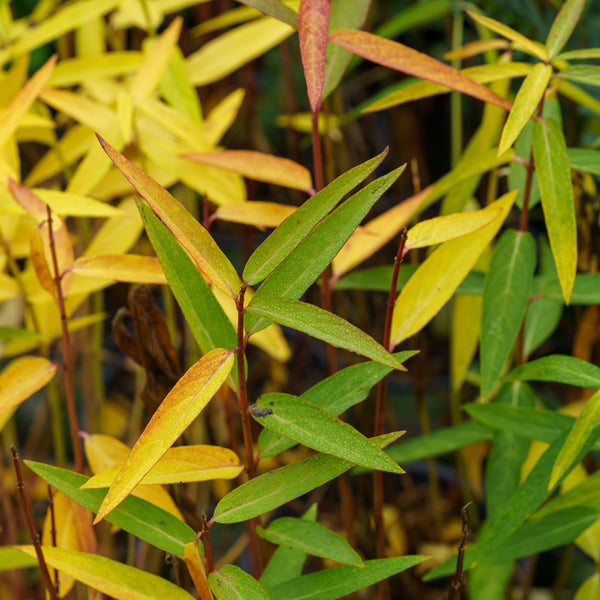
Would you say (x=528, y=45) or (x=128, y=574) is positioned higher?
(x=528, y=45)

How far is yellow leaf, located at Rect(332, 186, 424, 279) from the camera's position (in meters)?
0.45

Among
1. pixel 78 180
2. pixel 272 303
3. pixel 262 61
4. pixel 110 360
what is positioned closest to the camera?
pixel 272 303

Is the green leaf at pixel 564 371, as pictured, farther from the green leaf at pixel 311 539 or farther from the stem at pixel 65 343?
the stem at pixel 65 343

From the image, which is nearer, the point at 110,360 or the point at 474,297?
the point at 474,297

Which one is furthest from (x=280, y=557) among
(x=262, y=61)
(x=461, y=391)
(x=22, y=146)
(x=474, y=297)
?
(x=262, y=61)

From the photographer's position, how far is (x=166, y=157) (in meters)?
0.52

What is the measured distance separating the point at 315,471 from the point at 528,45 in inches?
9.9

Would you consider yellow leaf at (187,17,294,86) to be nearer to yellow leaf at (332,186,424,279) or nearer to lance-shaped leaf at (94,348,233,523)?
yellow leaf at (332,186,424,279)

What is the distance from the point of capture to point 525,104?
33 centimetres

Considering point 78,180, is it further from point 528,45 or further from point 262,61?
point 262,61

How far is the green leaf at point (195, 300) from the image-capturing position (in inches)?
12.7

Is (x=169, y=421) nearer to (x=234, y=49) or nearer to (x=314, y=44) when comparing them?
(x=314, y=44)

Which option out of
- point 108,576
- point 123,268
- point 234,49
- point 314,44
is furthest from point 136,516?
point 234,49

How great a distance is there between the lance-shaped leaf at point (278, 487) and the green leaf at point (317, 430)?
0.08ft
